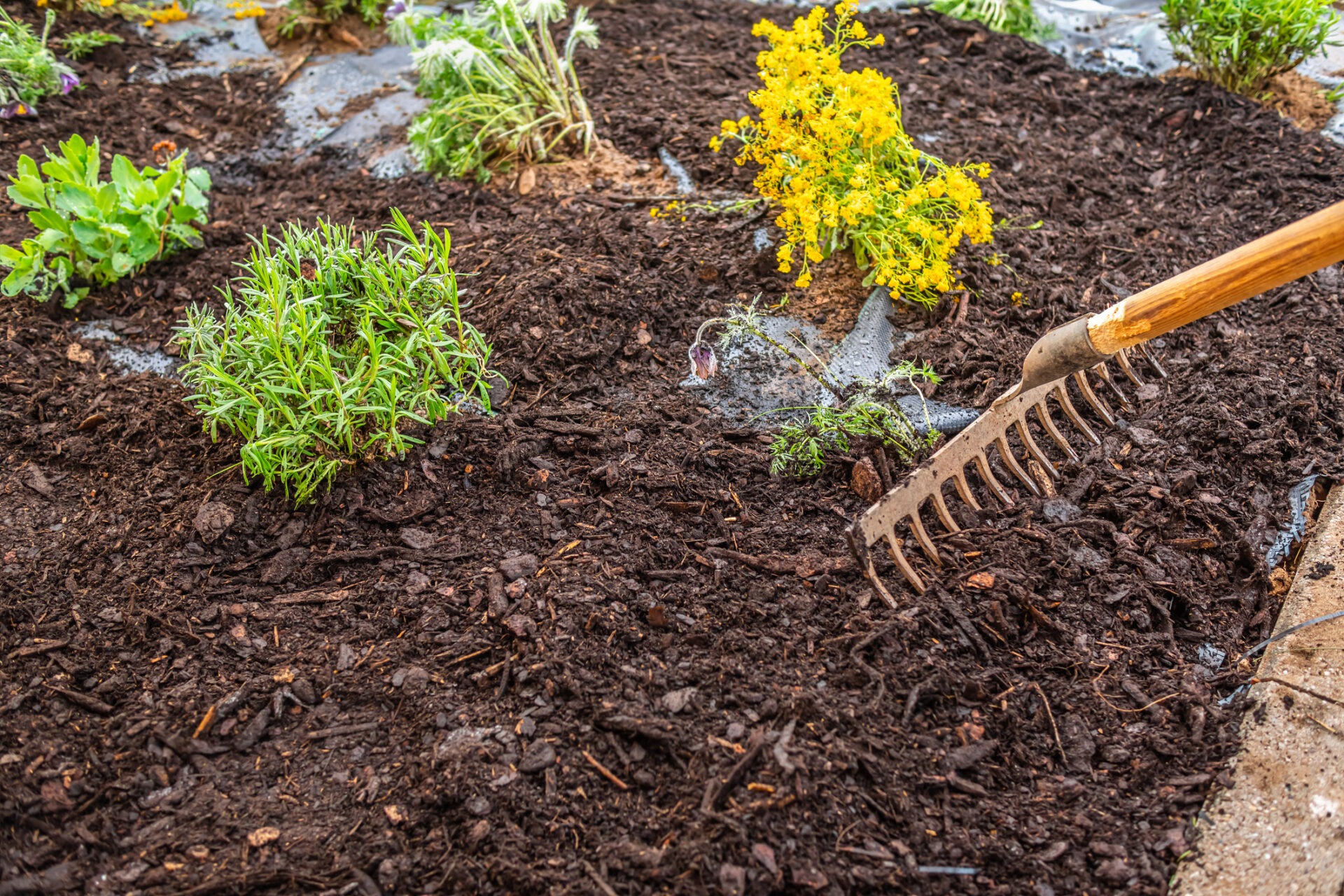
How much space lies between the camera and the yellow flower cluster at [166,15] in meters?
5.14

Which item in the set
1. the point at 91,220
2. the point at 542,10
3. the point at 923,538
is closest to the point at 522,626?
the point at 923,538

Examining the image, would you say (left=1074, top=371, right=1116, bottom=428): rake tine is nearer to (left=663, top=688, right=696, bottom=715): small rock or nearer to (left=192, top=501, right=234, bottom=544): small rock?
(left=663, top=688, right=696, bottom=715): small rock

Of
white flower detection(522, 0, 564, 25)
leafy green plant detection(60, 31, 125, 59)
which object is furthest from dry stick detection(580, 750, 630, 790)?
leafy green plant detection(60, 31, 125, 59)

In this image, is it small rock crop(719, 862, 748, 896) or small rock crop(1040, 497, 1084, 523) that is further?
small rock crop(1040, 497, 1084, 523)

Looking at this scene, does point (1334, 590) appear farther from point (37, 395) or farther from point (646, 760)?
point (37, 395)

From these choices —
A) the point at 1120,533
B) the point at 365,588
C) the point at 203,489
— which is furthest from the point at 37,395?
the point at 1120,533

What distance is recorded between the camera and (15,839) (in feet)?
5.86

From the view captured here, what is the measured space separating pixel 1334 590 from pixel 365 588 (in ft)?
8.65

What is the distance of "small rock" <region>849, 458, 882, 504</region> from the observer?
8.27 ft

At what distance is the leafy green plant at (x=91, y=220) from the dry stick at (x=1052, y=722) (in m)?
3.57

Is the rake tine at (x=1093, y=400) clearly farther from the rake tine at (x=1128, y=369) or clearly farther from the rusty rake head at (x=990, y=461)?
the rake tine at (x=1128, y=369)

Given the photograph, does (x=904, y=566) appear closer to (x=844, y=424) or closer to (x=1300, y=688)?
(x=844, y=424)

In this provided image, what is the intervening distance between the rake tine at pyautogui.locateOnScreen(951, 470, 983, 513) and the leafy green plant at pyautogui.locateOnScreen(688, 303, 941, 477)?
231mm

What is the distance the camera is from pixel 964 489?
2422 mm
